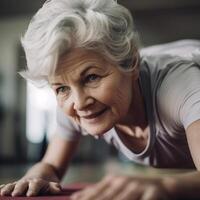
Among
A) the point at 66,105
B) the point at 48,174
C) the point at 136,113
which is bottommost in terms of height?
the point at 48,174

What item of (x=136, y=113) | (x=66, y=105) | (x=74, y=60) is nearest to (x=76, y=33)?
(x=74, y=60)

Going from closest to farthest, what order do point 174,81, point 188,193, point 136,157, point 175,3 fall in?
point 188,193 < point 174,81 < point 136,157 < point 175,3

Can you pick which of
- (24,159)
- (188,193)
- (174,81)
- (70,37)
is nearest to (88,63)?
(70,37)

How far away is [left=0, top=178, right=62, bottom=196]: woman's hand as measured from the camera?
0.98 m

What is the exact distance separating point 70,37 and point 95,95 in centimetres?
13

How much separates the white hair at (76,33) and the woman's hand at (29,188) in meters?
0.22

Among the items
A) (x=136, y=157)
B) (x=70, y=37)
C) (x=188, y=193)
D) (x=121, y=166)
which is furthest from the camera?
(x=121, y=166)

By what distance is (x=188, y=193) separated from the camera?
721mm

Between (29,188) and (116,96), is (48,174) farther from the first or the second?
(116,96)

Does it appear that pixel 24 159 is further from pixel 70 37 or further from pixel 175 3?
pixel 70 37

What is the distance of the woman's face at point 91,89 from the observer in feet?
3.06

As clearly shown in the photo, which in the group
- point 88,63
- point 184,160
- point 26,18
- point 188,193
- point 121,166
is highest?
point 88,63

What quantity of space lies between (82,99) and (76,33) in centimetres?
13

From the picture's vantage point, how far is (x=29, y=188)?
0.99 meters
